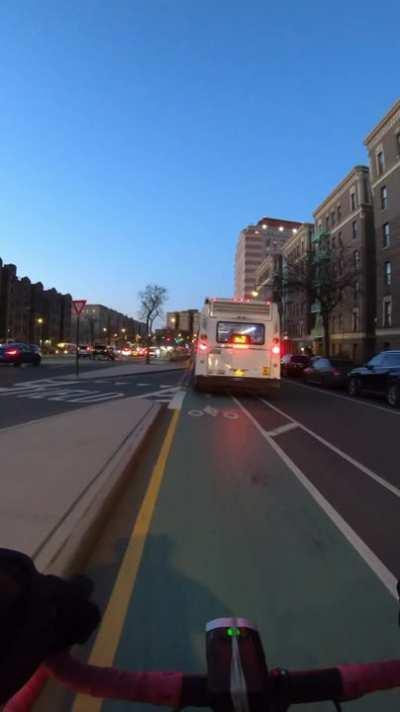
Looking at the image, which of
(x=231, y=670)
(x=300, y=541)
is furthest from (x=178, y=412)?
(x=231, y=670)

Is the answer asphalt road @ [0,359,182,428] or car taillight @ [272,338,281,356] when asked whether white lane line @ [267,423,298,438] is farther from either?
car taillight @ [272,338,281,356]

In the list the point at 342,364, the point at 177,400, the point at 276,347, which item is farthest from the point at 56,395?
the point at 342,364

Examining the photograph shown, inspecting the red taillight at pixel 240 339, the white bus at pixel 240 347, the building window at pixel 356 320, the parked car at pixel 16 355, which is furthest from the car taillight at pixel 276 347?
the building window at pixel 356 320

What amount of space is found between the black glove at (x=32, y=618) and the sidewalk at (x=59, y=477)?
1.97 meters

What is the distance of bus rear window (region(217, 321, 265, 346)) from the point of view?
18156mm

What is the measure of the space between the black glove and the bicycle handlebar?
12cm

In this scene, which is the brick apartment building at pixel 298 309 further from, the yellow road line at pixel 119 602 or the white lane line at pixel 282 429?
the yellow road line at pixel 119 602

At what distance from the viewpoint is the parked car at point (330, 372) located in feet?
80.9

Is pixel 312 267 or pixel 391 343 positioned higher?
pixel 312 267

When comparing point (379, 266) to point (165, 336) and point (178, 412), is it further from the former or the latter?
point (165, 336)

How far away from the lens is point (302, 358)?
121 feet

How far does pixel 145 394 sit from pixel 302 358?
19812 millimetres

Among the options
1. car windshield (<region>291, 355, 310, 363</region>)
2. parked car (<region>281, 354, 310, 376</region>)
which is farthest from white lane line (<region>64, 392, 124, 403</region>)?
car windshield (<region>291, 355, 310, 363</region>)

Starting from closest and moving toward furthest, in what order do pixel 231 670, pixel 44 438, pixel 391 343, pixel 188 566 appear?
pixel 231 670 → pixel 188 566 → pixel 44 438 → pixel 391 343
